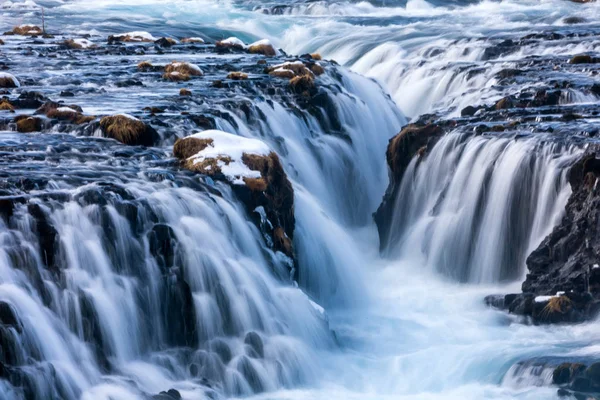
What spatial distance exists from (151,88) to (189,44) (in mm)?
12763

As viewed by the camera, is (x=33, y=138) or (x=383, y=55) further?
(x=383, y=55)

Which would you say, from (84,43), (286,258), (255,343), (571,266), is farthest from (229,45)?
(255,343)

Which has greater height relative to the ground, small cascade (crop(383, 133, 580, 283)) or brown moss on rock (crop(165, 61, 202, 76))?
brown moss on rock (crop(165, 61, 202, 76))

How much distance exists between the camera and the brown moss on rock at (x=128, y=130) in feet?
61.0

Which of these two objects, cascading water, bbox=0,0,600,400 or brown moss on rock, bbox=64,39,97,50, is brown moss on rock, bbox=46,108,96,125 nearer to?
cascading water, bbox=0,0,600,400

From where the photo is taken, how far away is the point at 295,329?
14586 mm

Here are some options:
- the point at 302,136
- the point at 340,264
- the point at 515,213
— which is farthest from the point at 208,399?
the point at 302,136

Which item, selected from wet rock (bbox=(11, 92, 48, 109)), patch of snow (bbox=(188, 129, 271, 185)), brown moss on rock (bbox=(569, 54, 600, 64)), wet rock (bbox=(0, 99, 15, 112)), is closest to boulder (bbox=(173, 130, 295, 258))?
patch of snow (bbox=(188, 129, 271, 185))

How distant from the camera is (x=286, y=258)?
16.0m

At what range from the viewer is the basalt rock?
21.3 m

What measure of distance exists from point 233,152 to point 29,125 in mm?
5253

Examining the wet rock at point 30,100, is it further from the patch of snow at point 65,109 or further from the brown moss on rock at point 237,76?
the brown moss on rock at point 237,76

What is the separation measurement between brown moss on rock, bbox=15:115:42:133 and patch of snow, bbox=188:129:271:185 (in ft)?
14.4

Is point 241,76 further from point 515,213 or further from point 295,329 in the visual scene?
point 295,329
